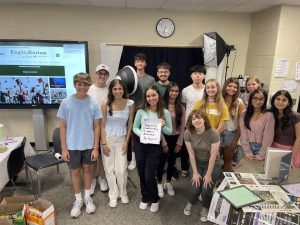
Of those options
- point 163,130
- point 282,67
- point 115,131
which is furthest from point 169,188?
point 282,67

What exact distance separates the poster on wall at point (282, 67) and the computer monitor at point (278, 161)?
2156 mm

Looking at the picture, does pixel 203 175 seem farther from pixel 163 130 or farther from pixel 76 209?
pixel 76 209

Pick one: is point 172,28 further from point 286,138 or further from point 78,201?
point 78,201

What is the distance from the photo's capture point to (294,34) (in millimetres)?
3377

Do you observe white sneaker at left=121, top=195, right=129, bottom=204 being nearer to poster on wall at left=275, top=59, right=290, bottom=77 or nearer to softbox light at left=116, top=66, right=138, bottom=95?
softbox light at left=116, top=66, right=138, bottom=95

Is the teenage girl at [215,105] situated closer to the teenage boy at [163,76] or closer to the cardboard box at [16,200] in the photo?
the teenage boy at [163,76]

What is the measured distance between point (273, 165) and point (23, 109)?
389 centimetres

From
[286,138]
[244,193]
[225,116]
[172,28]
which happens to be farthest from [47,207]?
[172,28]

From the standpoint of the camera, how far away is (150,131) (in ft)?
7.27

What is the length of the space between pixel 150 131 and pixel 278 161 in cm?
109

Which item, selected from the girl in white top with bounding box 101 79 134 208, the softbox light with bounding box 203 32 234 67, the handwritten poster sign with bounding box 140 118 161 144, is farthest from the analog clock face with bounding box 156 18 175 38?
the handwritten poster sign with bounding box 140 118 161 144

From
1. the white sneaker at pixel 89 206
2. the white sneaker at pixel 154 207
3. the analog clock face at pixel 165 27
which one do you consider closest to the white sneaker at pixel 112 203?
the white sneaker at pixel 89 206

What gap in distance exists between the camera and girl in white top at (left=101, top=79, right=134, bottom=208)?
7.63 feet

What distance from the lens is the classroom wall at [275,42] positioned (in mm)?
3320
